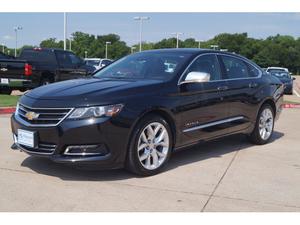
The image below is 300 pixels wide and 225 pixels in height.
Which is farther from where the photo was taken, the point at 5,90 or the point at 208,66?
the point at 5,90

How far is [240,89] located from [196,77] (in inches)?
56.0

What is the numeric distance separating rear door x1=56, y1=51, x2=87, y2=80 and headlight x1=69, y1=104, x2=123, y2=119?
461 inches

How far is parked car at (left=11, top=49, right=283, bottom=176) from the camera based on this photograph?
16.3 feet

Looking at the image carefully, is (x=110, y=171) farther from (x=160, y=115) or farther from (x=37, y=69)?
(x=37, y=69)

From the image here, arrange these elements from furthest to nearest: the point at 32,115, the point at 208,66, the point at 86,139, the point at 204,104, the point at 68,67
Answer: the point at 68,67 < the point at 208,66 < the point at 204,104 < the point at 32,115 < the point at 86,139

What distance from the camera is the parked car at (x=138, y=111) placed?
16.3 feet

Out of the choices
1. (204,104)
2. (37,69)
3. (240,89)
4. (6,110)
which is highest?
(240,89)

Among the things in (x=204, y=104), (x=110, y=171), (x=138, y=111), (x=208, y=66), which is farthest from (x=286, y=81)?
(x=138, y=111)

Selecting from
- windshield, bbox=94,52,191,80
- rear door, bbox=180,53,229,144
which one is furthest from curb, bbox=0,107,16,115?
rear door, bbox=180,53,229,144

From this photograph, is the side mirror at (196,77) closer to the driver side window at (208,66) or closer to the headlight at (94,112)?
the driver side window at (208,66)

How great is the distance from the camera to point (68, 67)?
1683 centimetres

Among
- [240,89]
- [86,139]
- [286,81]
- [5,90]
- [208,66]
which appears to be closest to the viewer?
[86,139]

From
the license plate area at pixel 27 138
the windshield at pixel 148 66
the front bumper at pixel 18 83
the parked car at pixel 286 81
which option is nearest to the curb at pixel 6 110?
the front bumper at pixel 18 83
